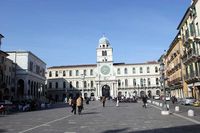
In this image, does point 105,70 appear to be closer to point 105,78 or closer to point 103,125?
point 105,78

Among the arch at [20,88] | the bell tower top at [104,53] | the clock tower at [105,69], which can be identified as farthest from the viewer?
the bell tower top at [104,53]

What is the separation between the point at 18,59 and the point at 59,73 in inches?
1649

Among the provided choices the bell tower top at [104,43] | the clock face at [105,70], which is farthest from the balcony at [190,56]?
the bell tower top at [104,43]

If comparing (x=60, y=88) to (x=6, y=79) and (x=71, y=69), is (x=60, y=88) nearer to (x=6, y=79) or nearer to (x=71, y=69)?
(x=71, y=69)

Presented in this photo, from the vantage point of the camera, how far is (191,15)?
155 ft

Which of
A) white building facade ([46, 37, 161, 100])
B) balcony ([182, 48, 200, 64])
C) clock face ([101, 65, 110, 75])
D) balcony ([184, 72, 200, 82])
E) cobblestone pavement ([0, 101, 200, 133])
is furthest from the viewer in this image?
clock face ([101, 65, 110, 75])

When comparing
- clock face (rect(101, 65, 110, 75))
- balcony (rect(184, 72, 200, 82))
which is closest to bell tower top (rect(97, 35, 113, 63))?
clock face (rect(101, 65, 110, 75))

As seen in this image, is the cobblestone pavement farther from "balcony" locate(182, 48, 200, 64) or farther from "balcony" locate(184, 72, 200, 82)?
"balcony" locate(184, 72, 200, 82)

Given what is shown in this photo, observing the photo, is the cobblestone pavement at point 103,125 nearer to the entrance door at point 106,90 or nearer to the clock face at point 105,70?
the clock face at point 105,70

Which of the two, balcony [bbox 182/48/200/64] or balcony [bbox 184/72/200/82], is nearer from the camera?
balcony [bbox 182/48/200/64]

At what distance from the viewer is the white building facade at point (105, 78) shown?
355 feet

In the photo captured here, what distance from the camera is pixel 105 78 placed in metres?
107

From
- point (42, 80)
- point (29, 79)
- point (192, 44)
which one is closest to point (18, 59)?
point (29, 79)

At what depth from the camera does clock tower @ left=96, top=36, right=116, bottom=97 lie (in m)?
107
